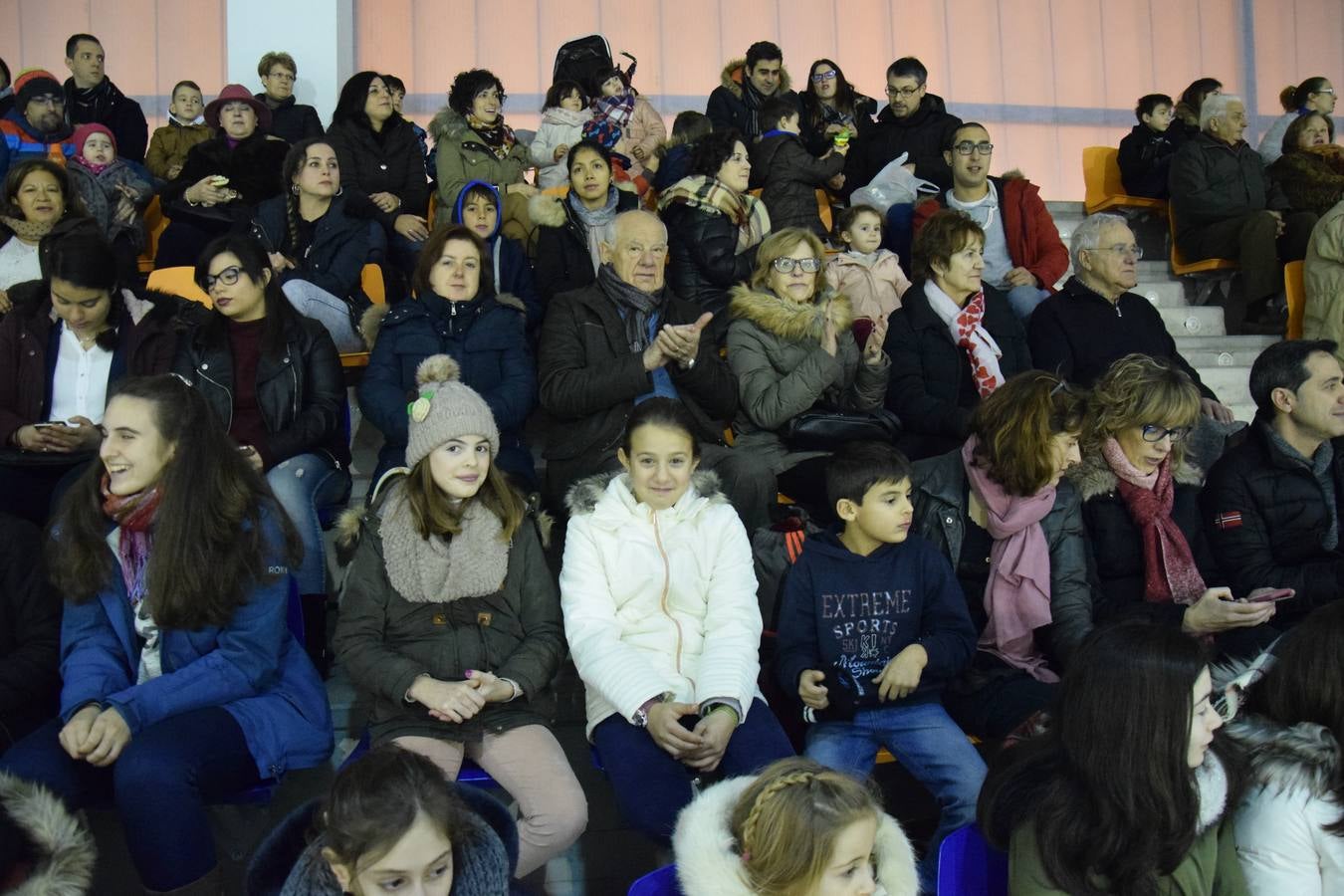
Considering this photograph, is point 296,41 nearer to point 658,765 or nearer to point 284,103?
point 284,103

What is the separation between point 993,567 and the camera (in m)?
3.39

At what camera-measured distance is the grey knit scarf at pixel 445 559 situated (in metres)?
3.02

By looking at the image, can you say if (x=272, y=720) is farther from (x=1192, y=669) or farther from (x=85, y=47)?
(x=85, y=47)

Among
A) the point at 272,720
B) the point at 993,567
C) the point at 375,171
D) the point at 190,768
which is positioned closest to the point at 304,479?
the point at 272,720

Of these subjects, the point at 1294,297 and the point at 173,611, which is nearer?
the point at 173,611

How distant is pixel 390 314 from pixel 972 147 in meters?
2.64

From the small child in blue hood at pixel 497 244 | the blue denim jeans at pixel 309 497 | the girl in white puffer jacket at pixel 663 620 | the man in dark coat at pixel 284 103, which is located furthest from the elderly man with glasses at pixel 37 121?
the girl in white puffer jacket at pixel 663 620

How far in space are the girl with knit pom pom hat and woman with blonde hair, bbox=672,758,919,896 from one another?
0.66 metres

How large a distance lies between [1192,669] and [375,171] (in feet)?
15.0

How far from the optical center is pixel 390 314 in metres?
4.16

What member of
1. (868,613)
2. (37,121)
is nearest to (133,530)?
(868,613)

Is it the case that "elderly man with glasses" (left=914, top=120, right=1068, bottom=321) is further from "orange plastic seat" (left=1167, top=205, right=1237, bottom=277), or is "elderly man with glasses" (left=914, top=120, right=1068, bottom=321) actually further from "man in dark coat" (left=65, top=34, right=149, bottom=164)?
A: "man in dark coat" (left=65, top=34, right=149, bottom=164)

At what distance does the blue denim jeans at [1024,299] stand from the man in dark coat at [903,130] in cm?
147

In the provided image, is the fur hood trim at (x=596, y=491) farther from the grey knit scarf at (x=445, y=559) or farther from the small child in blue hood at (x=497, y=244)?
the small child in blue hood at (x=497, y=244)
